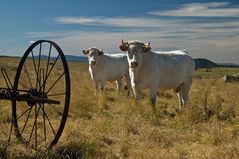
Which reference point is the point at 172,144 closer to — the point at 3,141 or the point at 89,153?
the point at 89,153

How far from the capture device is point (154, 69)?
13.1 metres

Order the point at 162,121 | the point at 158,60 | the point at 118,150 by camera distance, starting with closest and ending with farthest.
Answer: the point at 118,150, the point at 162,121, the point at 158,60

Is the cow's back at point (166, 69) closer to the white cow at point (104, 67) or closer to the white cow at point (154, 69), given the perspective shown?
the white cow at point (154, 69)

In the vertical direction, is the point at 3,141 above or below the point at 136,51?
below

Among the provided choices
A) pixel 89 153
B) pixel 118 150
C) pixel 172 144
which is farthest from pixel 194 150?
pixel 89 153

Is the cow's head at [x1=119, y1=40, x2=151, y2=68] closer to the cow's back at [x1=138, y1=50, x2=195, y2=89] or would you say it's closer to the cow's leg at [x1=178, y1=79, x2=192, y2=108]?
the cow's back at [x1=138, y1=50, x2=195, y2=89]

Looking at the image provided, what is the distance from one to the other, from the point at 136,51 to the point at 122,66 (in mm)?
8774

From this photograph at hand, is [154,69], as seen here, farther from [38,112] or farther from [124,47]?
[38,112]

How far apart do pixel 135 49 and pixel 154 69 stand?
0.93 m

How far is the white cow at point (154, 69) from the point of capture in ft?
41.8

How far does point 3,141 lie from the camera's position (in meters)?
7.56

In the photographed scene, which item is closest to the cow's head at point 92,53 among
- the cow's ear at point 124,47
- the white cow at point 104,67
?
the white cow at point 104,67

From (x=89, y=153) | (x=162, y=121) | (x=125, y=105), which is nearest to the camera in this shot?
(x=89, y=153)

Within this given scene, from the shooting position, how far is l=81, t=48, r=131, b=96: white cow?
19516 millimetres
